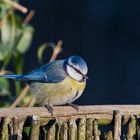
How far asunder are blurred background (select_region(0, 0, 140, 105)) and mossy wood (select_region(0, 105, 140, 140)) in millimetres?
3997

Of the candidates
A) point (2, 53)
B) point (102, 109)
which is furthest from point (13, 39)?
Answer: point (102, 109)

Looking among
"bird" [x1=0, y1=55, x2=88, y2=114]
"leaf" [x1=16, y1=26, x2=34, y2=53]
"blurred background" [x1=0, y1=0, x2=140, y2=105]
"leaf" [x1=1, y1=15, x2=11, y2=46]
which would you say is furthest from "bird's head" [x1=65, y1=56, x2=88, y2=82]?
"blurred background" [x1=0, y1=0, x2=140, y2=105]

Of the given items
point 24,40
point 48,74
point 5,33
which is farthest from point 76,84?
point 5,33

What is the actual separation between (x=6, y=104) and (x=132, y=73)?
3.45 m

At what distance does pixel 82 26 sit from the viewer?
759cm

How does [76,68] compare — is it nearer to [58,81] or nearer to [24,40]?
[58,81]

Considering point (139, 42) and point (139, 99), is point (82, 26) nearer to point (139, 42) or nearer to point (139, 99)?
point (139, 42)

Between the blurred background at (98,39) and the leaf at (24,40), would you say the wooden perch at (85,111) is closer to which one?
the leaf at (24,40)

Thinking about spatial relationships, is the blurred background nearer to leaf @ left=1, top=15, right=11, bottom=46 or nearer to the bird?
the bird

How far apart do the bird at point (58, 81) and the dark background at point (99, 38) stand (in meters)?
3.03

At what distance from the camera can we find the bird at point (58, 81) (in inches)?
154

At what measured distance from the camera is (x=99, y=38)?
748 centimetres

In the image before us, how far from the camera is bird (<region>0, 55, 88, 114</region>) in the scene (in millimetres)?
3904

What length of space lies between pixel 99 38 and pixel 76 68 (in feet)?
11.5
